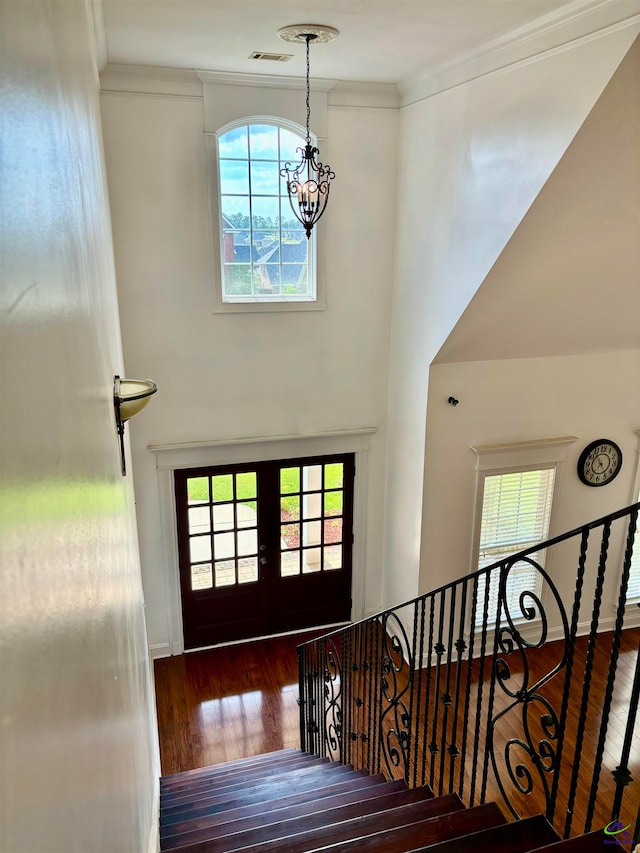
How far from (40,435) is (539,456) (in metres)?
5.75

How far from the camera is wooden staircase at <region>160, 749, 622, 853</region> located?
7.17 feet

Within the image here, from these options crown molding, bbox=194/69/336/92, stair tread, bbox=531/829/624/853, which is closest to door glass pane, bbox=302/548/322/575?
crown molding, bbox=194/69/336/92

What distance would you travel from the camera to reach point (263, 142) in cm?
562

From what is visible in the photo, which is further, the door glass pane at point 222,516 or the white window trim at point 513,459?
the door glass pane at point 222,516

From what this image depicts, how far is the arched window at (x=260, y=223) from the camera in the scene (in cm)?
559

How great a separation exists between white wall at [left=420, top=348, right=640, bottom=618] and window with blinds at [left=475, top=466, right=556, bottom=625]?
0.14 meters

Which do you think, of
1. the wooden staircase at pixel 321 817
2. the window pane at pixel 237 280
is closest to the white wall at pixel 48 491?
the wooden staircase at pixel 321 817

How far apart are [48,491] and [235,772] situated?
4342mm

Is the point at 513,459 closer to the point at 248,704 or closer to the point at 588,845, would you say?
the point at 248,704

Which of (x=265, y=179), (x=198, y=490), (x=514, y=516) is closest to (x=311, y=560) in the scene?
(x=198, y=490)

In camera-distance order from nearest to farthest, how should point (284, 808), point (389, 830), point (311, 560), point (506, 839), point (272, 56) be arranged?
point (506, 839), point (389, 830), point (284, 808), point (272, 56), point (311, 560)

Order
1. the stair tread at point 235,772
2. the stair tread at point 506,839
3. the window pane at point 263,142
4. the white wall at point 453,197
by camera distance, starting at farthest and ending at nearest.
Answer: the window pane at point 263,142 → the stair tread at point 235,772 → the white wall at point 453,197 → the stair tread at point 506,839

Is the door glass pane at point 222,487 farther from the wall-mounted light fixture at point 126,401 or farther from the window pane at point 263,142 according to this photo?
the wall-mounted light fixture at point 126,401

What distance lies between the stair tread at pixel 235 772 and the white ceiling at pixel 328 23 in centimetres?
464
